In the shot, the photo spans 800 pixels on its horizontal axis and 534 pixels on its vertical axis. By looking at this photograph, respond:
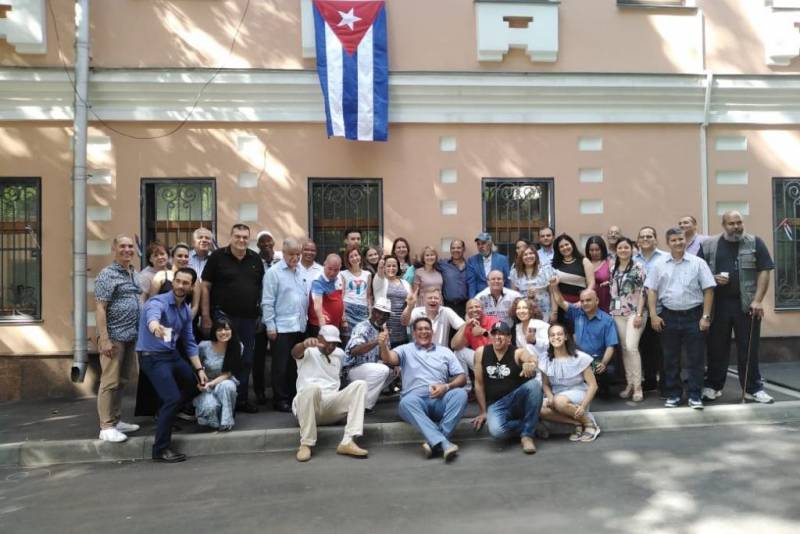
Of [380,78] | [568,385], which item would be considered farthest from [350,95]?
[568,385]

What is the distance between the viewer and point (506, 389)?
6.05 m

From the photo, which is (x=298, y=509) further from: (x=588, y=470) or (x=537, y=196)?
(x=537, y=196)

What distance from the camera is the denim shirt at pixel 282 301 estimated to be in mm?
6773

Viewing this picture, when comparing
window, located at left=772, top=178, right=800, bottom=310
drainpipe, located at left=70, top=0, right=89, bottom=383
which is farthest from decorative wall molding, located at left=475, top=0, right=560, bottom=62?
drainpipe, located at left=70, top=0, right=89, bottom=383

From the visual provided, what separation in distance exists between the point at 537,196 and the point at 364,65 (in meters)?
3.09

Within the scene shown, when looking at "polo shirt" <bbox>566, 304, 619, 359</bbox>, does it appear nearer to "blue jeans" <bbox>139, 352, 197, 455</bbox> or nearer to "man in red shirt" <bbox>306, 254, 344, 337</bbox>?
"man in red shirt" <bbox>306, 254, 344, 337</bbox>

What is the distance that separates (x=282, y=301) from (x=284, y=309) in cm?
9

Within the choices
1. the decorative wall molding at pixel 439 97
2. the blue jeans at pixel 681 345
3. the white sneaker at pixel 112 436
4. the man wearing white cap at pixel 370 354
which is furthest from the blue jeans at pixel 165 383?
the blue jeans at pixel 681 345

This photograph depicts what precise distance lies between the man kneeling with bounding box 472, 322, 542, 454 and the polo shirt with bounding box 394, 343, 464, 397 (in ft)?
0.92

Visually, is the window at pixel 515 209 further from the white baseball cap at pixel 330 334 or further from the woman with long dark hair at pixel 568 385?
the white baseball cap at pixel 330 334

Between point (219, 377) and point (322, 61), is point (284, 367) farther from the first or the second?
point (322, 61)

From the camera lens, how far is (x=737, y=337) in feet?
22.8

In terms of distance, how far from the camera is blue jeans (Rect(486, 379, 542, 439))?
589 cm

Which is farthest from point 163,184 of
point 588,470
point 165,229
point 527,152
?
point 588,470
